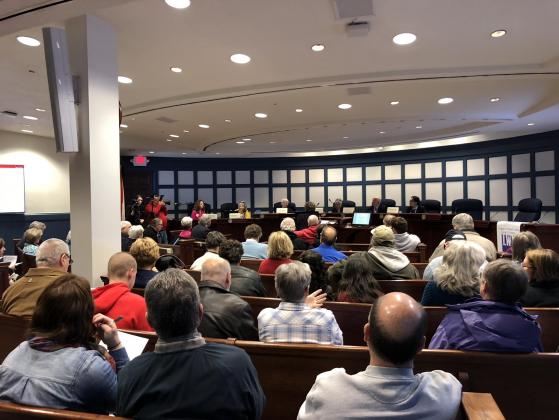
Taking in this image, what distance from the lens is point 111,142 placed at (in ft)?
12.4

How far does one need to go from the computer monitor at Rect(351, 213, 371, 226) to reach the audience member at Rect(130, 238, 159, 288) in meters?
6.91

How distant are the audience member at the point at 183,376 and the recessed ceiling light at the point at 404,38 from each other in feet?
12.6

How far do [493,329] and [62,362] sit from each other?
170 centimetres

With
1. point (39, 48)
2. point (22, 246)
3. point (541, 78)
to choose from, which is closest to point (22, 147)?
point (22, 246)

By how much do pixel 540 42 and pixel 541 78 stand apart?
4.87ft

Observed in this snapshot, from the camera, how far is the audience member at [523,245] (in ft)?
10.3

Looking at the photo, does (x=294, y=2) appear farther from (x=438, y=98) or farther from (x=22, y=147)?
(x=22, y=147)

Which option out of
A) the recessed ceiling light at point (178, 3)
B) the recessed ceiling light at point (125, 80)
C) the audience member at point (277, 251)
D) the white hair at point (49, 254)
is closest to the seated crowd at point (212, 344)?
the white hair at point (49, 254)

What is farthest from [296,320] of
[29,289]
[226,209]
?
[226,209]

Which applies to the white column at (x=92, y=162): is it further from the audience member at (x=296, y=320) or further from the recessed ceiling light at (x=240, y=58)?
the audience member at (x=296, y=320)

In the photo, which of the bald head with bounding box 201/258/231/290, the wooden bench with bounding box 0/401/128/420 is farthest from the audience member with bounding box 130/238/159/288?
the wooden bench with bounding box 0/401/128/420

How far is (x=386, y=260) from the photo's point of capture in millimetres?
3451

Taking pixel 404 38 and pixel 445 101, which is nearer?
pixel 404 38

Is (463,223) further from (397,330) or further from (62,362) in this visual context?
(62,362)
